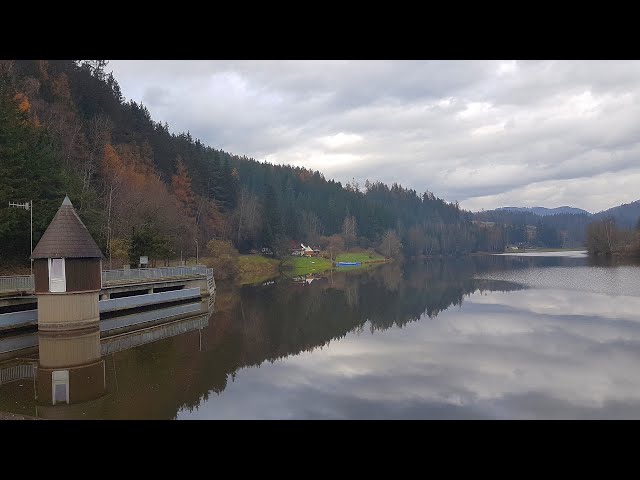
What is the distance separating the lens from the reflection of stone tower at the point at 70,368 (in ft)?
45.8

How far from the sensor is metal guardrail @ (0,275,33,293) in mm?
21441

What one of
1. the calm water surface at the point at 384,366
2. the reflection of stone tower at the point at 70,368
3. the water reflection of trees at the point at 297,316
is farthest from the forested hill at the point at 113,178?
the calm water surface at the point at 384,366

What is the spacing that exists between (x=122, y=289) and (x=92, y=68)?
56.5 meters

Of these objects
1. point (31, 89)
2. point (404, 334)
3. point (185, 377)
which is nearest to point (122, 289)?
point (185, 377)

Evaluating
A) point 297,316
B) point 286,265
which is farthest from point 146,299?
point 286,265

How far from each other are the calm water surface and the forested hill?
11.3m

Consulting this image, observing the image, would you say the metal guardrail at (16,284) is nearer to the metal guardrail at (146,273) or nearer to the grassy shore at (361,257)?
the metal guardrail at (146,273)

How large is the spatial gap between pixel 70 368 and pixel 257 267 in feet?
181

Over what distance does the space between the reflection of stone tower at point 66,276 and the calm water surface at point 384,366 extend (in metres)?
3.22

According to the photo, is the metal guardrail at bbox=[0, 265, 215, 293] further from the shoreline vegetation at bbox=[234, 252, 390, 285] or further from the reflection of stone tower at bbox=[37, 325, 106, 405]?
the shoreline vegetation at bbox=[234, 252, 390, 285]

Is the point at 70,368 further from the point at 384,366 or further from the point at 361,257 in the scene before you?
the point at 361,257

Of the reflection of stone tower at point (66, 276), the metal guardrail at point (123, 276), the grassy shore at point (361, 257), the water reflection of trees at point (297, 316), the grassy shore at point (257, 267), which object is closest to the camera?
the water reflection of trees at point (297, 316)

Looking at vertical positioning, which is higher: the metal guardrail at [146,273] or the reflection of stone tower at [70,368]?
the metal guardrail at [146,273]
